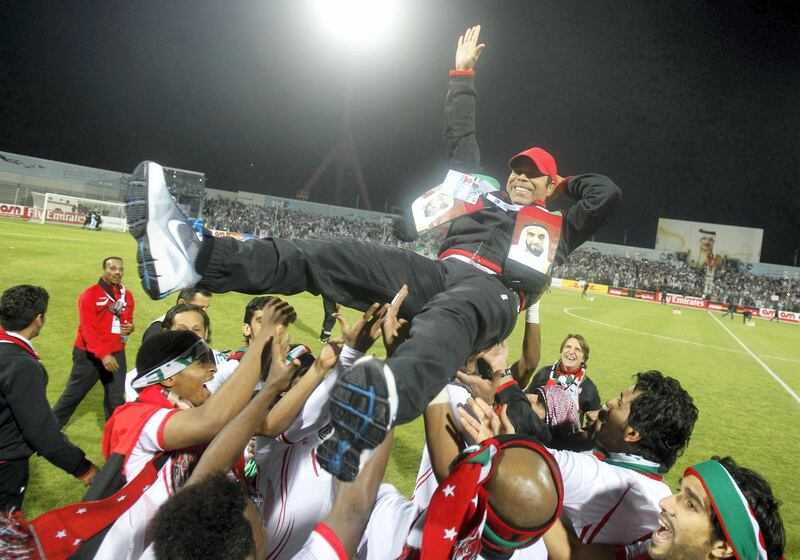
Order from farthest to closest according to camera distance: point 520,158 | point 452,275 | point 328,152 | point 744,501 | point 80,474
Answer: point 328,152
point 520,158
point 80,474
point 452,275
point 744,501

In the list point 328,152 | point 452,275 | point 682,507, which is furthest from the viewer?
point 328,152

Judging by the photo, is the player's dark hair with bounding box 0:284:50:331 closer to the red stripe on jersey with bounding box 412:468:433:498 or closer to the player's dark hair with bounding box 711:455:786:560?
the red stripe on jersey with bounding box 412:468:433:498

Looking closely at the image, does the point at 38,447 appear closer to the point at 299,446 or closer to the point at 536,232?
the point at 299,446

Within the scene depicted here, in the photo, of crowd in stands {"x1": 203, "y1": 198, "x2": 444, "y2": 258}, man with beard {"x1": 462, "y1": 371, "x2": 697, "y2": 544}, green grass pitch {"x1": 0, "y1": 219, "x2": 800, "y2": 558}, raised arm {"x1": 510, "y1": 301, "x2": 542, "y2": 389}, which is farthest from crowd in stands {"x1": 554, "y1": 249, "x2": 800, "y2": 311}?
man with beard {"x1": 462, "y1": 371, "x2": 697, "y2": 544}

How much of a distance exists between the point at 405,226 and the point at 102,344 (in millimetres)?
4368

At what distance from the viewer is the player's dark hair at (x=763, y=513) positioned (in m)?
1.88

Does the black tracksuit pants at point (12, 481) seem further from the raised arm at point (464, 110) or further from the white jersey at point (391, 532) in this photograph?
the raised arm at point (464, 110)

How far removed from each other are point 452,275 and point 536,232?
65 cm

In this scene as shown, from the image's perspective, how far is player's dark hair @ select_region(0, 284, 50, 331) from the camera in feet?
11.8

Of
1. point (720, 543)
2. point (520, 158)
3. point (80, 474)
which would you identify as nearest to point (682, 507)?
point (720, 543)

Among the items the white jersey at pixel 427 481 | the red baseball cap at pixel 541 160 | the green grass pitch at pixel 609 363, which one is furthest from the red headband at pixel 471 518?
the green grass pitch at pixel 609 363

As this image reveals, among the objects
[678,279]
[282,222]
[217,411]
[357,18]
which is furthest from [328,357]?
[678,279]

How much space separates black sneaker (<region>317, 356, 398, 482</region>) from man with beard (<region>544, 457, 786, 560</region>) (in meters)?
1.32

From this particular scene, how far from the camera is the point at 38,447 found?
10.4 ft
